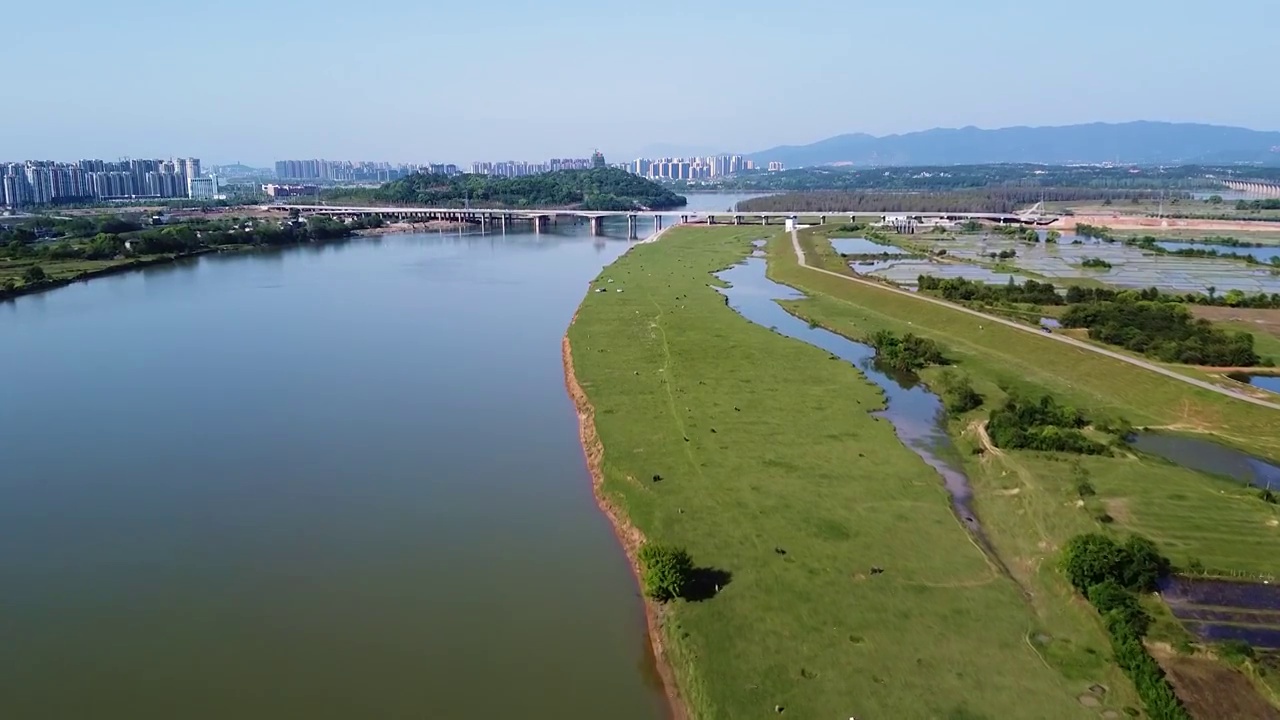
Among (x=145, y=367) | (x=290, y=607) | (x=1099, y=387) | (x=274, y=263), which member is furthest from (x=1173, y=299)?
(x=274, y=263)

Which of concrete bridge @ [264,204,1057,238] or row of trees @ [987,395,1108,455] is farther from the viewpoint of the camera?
concrete bridge @ [264,204,1057,238]

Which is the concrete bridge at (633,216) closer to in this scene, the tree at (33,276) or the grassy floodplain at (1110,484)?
the tree at (33,276)

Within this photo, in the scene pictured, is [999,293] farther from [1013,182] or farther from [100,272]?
[1013,182]

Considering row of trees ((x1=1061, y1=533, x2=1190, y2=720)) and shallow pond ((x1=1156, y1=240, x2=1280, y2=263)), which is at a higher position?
shallow pond ((x1=1156, y1=240, x2=1280, y2=263))

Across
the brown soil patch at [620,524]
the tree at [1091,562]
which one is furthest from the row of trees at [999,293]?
the tree at [1091,562]

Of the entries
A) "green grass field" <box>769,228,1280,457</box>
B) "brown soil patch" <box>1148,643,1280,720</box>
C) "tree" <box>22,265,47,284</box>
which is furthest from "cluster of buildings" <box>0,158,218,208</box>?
"brown soil patch" <box>1148,643,1280,720</box>

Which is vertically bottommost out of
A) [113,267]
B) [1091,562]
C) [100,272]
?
[1091,562]

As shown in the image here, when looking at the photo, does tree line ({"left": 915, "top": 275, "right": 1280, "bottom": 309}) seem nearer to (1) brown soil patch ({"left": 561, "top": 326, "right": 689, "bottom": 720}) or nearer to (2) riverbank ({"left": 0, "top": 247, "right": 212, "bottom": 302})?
(1) brown soil patch ({"left": 561, "top": 326, "right": 689, "bottom": 720})

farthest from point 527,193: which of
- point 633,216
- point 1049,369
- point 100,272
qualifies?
point 1049,369
